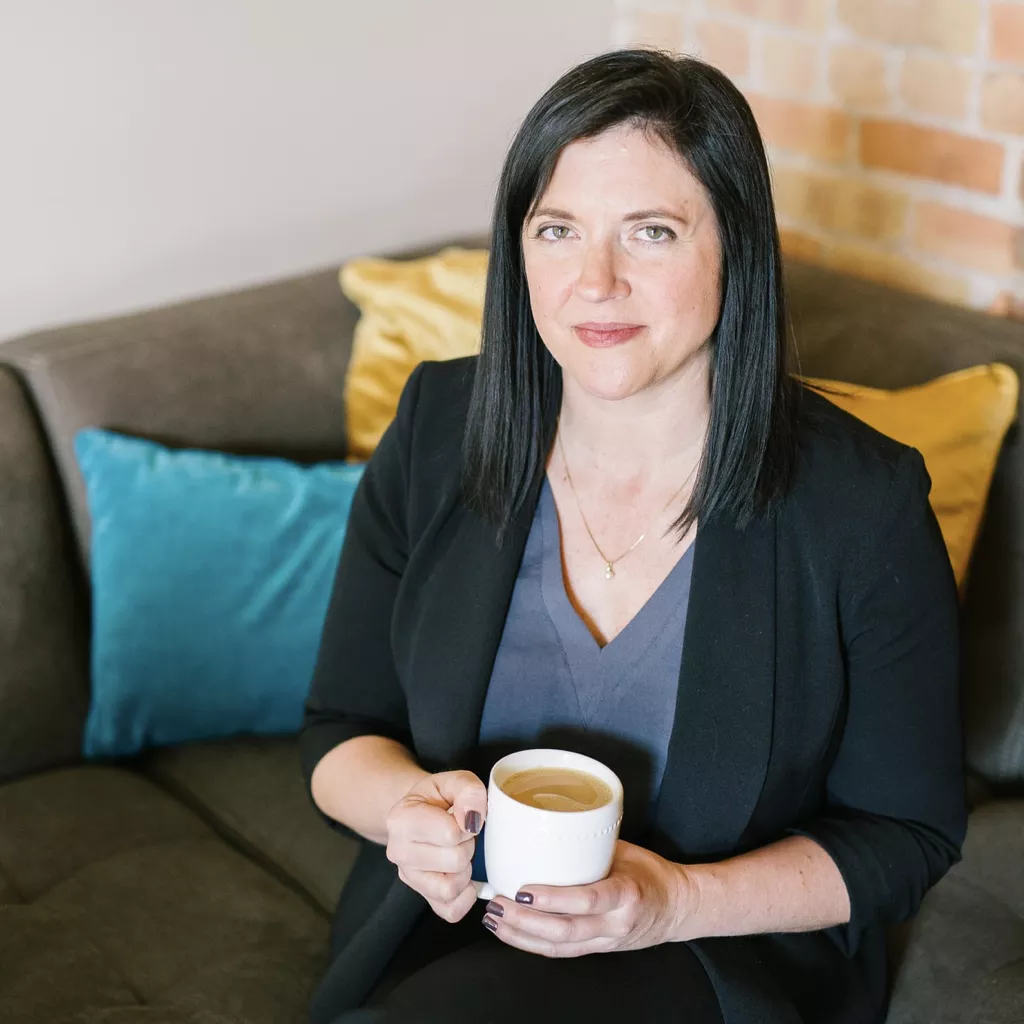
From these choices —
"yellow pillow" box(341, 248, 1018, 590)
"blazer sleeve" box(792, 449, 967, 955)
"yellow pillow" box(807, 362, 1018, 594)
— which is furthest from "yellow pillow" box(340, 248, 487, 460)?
"blazer sleeve" box(792, 449, 967, 955)

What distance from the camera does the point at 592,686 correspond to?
4.07 feet

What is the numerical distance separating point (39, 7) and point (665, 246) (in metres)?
1.08

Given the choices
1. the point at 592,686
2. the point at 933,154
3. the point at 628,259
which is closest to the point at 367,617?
the point at 592,686

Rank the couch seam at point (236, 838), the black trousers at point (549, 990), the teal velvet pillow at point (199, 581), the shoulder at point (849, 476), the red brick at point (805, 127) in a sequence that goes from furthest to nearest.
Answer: the red brick at point (805, 127) → the teal velvet pillow at point (199, 581) → the couch seam at point (236, 838) → the shoulder at point (849, 476) → the black trousers at point (549, 990)

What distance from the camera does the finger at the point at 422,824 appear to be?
1.06m

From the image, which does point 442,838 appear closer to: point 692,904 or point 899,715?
point 692,904

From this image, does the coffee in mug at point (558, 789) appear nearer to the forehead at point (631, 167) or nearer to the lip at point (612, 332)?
the lip at point (612, 332)

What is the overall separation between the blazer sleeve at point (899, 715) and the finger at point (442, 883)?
13.7 inches

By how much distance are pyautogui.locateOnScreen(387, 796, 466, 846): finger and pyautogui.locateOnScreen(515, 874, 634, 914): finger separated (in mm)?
75

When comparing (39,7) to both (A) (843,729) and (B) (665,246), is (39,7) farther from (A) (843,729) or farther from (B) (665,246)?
(A) (843,729)

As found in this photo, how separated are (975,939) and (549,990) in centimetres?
51

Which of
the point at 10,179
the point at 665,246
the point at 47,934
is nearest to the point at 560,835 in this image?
the point at 665,246

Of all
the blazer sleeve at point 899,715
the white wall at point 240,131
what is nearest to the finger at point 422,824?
the blazer sleeve at point 899,715

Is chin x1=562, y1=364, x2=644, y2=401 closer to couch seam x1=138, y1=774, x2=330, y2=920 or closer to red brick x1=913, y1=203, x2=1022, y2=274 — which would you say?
couch seam x1=138, y1=774, x2=330, y2=920
